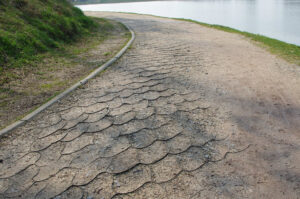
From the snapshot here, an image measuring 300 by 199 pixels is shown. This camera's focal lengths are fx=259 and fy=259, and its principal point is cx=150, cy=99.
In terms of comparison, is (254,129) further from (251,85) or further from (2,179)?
(2,179)

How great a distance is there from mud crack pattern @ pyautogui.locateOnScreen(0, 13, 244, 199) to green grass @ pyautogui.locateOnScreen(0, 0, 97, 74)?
182cm

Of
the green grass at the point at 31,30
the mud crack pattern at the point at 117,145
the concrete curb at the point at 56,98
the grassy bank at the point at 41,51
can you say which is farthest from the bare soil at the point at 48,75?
the mud crack pattern at the point at 117,145

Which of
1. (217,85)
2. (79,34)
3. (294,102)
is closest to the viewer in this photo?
(294,102)

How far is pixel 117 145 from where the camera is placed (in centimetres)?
285

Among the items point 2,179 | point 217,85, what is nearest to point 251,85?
point 217,85

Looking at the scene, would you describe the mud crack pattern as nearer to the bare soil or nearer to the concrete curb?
the concrete curb

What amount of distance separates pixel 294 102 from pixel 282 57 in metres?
2.73

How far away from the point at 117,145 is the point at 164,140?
21.0 inches

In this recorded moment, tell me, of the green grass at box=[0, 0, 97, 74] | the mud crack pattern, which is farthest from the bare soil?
the mud crack pattern

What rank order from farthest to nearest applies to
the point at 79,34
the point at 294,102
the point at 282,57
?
1. the point at 79,34
2. the point at 282,57
3. the point at 294,102

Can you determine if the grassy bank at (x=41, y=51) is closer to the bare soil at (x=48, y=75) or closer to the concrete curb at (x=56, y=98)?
the bare soil at (x=48, y=75)

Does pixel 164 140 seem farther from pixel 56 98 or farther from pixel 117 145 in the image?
pixel 56 98

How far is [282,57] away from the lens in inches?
242

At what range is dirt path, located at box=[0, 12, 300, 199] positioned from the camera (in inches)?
92.2
